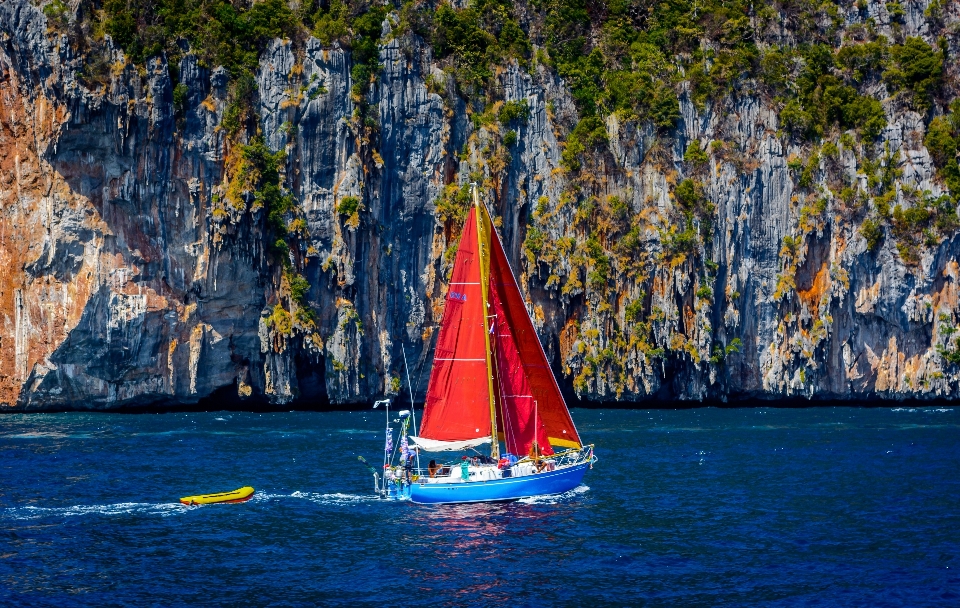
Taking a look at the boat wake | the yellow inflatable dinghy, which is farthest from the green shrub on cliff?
the yellow inflatable dinghy

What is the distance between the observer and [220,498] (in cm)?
4444

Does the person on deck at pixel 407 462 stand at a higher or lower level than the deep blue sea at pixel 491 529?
higher

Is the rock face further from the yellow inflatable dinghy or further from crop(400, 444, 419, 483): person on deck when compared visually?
crop(400, 444, 419, 483): person on deck

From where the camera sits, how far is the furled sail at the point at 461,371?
45.1 meters

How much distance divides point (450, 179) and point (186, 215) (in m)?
20.6

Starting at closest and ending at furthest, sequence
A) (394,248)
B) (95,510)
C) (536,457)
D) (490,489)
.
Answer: (95,510), (490,489), (536,457), (394,248)

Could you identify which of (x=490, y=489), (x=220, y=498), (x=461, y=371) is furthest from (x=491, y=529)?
(x=220, y=498)

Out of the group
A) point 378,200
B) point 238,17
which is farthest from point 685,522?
point 238,17

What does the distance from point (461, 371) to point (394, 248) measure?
39.9 metres

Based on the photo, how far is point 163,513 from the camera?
42125 millimetres

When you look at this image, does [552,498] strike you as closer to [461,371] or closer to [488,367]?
[488,367]

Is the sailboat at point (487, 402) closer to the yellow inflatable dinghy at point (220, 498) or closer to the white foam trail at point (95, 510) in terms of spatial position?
the yellow inflatable dinghy at point (220, 498)

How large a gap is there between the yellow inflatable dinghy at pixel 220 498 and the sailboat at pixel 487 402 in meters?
5.75

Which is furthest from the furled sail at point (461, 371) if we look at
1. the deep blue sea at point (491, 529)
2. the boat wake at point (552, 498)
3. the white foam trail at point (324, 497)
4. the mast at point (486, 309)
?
the white foam trail at point (324, 497)
